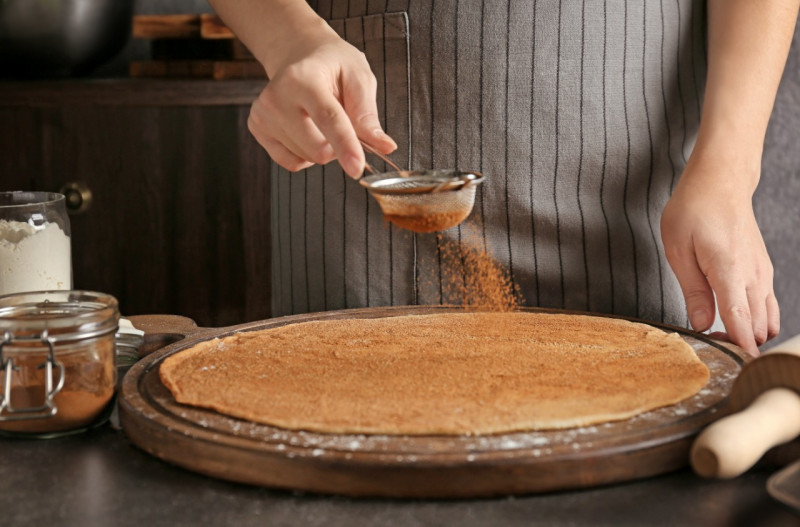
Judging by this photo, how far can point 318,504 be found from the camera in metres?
0.75

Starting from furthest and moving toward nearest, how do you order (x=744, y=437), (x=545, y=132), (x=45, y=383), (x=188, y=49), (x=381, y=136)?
(x=188, y=49)
(x=545, y=132)
(x=381, y=136)
(x=45, y=383)
(x=744, y=437)

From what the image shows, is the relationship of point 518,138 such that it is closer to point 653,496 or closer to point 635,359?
point 635,359

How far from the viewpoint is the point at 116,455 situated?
2.81 feet

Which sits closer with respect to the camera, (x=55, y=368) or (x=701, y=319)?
(x=55, y=368)

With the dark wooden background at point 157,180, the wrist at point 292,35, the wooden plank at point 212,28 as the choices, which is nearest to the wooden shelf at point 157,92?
the dark wooden background at point 157,180

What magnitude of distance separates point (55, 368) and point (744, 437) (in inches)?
23.6

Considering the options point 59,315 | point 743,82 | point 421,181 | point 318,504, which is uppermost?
point 743,82

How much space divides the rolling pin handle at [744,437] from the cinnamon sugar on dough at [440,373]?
4.2 inches

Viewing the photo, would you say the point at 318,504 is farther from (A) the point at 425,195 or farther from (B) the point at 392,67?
(B) the point at 392,67

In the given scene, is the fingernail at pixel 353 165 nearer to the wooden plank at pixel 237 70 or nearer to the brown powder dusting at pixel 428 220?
the brown powder dusting at pixel 428 220

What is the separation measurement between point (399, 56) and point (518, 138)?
207 mm

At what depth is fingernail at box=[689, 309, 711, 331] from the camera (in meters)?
1.19

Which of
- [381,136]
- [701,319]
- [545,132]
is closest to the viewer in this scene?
[381,136]

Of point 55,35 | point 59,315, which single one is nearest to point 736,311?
point 59,315
